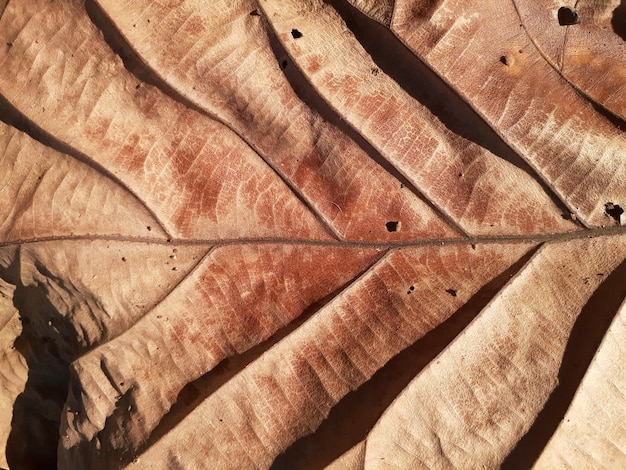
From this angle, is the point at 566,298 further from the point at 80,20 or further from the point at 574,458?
the point at 80,20

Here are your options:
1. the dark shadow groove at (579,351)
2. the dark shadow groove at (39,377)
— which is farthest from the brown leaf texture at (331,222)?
the dark shadow groove at (39,377)

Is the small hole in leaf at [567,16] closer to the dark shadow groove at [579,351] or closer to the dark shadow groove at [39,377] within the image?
the dark shadow groove at [579,351]

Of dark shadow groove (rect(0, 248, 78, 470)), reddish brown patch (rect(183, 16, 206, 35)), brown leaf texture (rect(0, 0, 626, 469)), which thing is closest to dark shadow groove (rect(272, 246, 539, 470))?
brown leaf texture (rect(0, 0, 626, 469))

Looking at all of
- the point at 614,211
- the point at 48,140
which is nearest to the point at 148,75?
the point at 48,140

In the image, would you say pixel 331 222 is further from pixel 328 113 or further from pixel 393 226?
pixel 328 113

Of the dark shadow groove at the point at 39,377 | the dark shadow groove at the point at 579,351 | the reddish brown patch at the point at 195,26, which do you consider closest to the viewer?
the dark shadow groove at the point at 579,351

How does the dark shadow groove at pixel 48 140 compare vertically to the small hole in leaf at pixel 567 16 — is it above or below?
above

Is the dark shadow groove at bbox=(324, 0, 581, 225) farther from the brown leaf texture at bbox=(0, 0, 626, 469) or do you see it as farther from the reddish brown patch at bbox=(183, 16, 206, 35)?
the reddish brown patch at bbox=(183, 16, 206, 35)
